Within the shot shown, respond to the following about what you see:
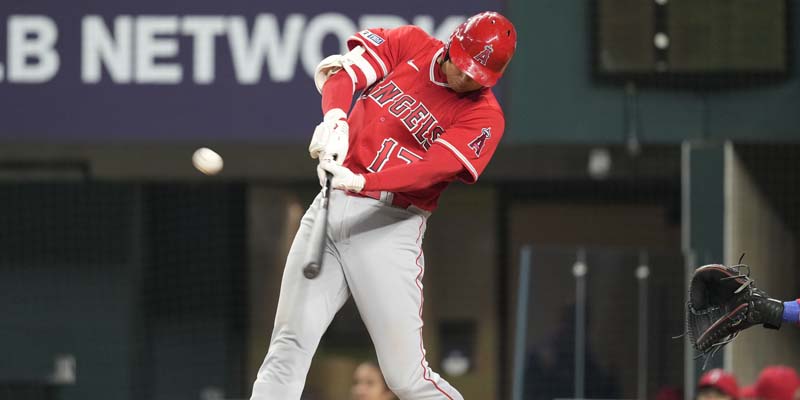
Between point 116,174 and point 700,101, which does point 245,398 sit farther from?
point 700,101

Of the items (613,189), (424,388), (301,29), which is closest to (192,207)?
(301,29)

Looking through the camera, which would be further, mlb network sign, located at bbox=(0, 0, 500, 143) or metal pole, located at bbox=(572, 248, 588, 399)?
mlb network sign, located at bbox=(0, 0, 500, 143)

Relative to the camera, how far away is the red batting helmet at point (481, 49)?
4.07 meters

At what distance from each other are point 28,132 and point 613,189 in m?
3.96

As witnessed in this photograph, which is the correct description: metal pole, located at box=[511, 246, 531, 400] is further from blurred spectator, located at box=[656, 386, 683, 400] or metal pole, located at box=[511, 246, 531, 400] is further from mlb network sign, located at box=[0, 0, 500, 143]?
mlb network sign, located at box=[0, 0, 500, 143]

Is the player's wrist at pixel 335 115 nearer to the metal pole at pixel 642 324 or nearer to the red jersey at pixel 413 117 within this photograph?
the red jersey at pixel 413 117

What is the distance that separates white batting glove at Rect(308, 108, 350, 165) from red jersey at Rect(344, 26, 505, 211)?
7.0 inches

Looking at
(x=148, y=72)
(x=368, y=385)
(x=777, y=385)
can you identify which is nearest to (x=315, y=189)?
(x=148, y=72)

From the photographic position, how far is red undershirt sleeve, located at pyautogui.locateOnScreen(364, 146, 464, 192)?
12.9 feet

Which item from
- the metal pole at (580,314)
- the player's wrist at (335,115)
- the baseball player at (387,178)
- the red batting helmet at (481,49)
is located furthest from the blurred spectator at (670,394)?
the player's wrist at (335,115)

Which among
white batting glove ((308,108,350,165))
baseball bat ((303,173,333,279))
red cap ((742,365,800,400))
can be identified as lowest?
red cap ((742,365,800,400))

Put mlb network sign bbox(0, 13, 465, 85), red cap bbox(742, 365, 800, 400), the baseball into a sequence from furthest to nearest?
mlb network sign bbox(0, 13, 465, 85) < red cap bbox(742, 365, 800, 400) < the baseball

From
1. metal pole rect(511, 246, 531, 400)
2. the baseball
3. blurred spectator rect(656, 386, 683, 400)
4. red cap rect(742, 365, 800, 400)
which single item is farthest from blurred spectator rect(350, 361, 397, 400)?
the baseball

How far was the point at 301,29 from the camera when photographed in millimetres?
7691
